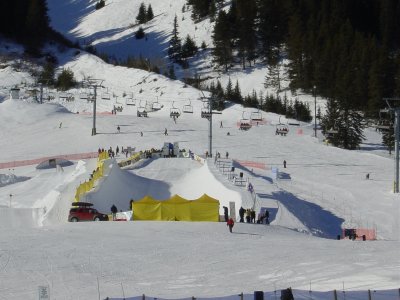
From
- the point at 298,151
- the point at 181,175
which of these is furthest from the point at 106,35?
the point at 181,175

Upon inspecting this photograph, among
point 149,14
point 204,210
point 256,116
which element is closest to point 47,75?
point 256,116

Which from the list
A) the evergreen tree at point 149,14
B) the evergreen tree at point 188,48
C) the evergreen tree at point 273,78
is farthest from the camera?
the evergreen tree at point 149,14

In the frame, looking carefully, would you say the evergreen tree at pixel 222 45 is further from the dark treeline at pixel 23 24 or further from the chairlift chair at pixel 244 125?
the chairlift chair at pixel 244 125

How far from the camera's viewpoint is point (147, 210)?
29734 millimetres

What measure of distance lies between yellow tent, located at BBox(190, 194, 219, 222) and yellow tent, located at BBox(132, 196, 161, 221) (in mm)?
1419

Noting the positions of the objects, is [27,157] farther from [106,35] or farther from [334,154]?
[106,35]

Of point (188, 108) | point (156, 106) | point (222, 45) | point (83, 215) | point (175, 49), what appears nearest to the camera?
point (83, 215)

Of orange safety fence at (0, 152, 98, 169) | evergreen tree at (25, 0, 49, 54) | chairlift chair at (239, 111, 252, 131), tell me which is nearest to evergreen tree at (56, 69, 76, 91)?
evergreen tree at (25, 0, 49, 54)

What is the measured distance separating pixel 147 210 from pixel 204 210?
7.73 ft

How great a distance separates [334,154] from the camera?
56.2 m

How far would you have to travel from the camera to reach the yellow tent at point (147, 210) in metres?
29.6

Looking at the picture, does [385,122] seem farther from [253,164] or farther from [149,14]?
[149,14]

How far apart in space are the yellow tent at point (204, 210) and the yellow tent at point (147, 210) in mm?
1419

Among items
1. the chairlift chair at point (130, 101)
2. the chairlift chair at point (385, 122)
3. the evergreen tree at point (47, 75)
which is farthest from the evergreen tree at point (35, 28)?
the chairlift chair at point (385, 122)
